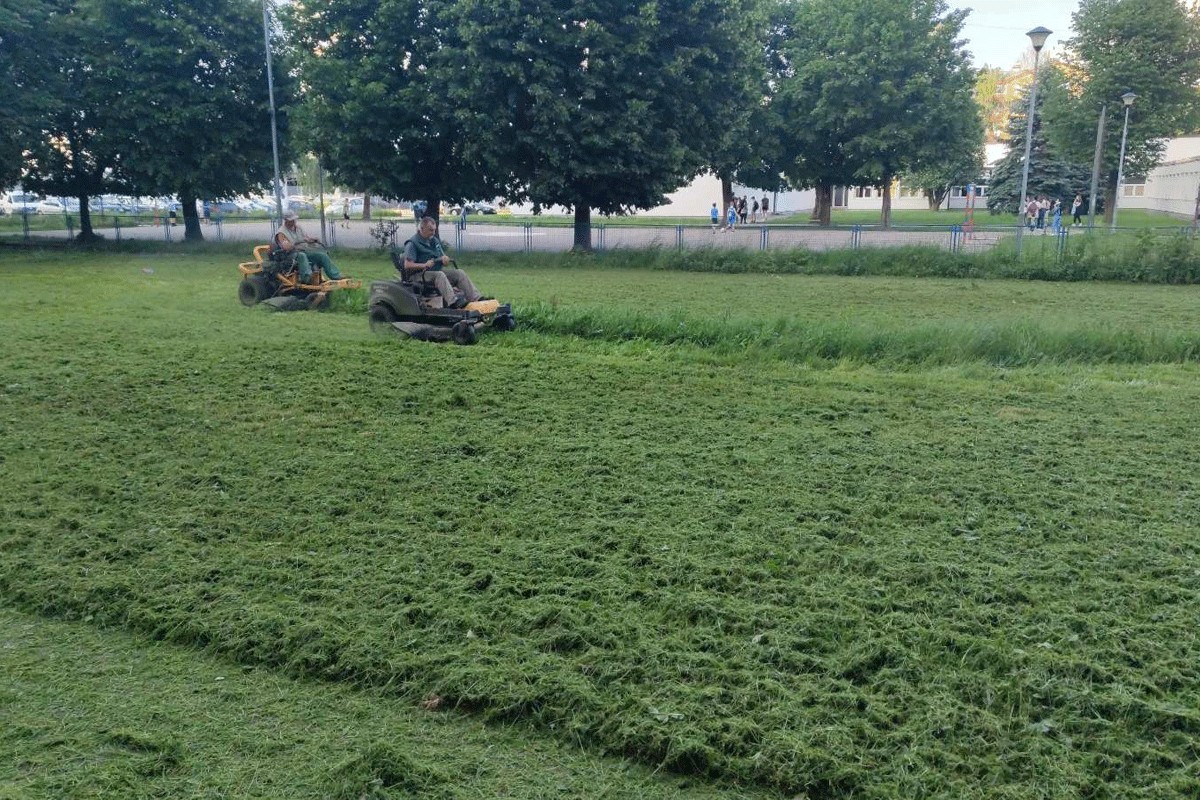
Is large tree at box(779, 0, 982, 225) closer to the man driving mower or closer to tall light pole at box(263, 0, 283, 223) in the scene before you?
tall light pole at box(263, 0, 283, 223)

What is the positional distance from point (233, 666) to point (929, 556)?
343 centimetres

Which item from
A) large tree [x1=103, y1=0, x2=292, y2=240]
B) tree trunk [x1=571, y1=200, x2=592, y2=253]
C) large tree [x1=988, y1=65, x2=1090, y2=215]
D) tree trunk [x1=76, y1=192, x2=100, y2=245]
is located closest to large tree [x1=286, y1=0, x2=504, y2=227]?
tree trunk [x1=571, y1=200, x2=592, y2=253]

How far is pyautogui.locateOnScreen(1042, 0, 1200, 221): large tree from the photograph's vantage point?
1783 inches

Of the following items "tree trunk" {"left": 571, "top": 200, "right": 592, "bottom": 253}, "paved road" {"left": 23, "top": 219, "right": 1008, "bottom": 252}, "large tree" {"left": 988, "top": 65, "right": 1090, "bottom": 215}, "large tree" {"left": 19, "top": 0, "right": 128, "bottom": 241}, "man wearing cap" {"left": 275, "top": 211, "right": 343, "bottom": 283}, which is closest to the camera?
"man wearing cap" {"left": 275, "top": 211, "right": 343, "bottom": 283}

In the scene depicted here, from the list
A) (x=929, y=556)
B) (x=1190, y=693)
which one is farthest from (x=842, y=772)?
(x=929, y=556)

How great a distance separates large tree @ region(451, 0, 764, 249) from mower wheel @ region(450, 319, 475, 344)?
542 inches

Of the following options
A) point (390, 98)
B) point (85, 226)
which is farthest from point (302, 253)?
point (85, 226)

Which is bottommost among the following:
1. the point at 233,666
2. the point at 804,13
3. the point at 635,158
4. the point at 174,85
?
the point at 233,666

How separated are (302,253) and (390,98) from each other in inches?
464

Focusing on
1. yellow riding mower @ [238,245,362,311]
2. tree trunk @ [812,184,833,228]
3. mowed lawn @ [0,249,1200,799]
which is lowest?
mowed lawn @ [0,249,1200,799]

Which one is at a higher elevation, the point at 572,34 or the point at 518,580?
the point at 572,34

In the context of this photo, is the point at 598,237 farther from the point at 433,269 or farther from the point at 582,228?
the point at 433,269

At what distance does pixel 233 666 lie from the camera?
4316 mm

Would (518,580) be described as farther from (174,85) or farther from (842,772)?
(174,85)
